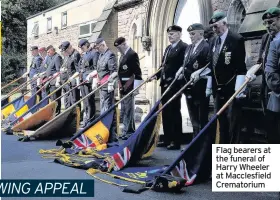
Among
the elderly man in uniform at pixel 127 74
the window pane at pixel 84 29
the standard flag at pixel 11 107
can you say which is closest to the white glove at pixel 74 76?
the elderly man in uniform at pixel 127 74

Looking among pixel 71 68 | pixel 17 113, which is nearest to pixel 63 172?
pixel 71 68

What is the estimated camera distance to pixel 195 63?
642 centimetres

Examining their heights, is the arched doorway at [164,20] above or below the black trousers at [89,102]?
above

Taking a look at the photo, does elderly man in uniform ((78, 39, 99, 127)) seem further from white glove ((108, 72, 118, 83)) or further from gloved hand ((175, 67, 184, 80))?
gloved hand ((175, 67, 184, 80))

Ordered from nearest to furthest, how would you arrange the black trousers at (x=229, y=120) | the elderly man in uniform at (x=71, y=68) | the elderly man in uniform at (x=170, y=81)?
the black trousers at (x=229, y=120)
the elderly man in uniform at (x=170, y=81)
the elderly man in uniform at (x=71, y=68)

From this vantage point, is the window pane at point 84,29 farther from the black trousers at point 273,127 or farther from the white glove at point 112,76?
the black trousers at point 273,127

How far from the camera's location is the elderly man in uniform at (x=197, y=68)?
6.40 metres

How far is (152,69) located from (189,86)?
5.20m

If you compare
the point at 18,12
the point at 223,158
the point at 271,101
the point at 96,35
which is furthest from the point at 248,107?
the point at 18,12

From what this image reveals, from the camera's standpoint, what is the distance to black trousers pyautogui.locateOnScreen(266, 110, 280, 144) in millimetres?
4496

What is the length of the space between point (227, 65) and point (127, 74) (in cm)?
293

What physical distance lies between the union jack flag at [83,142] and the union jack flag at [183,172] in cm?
238

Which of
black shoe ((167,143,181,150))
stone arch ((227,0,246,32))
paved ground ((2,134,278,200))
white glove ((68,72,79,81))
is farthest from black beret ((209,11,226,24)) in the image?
white glove ((68,72,79,81))

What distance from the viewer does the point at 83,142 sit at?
22.6 feet
